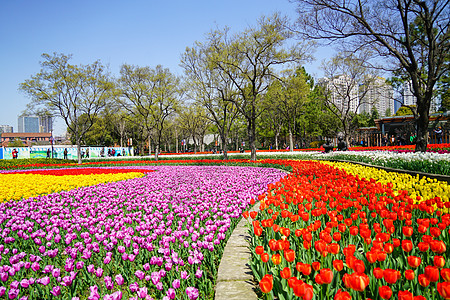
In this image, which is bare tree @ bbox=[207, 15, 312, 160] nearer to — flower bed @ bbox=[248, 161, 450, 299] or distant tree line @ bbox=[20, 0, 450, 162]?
distant tree line @ bbox=[20, 0, 450, 162]

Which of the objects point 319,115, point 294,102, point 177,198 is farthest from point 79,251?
point 319,115

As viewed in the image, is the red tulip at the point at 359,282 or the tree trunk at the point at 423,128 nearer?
the red tulip at the point at 359,282

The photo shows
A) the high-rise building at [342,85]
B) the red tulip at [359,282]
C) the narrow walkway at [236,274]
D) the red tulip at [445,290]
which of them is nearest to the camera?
the red tulip at [445,290]

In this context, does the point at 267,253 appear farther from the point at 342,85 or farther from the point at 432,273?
the point at 342,85

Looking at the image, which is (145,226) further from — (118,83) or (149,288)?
(118,83)

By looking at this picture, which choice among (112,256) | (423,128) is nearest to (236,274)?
(112,256)

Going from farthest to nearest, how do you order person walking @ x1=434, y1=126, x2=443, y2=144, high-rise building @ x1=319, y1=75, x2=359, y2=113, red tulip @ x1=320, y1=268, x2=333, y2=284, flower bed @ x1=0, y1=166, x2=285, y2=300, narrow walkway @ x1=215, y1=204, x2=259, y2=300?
high-rise building @ x1=319, y1=75, x2=359, y2=113 → person walking @ x1=434, y1=126, x2=443, y2=144 → flower bed @ x1=0, y1=166, x2=285, y2=300 → narrow walkway @ x1=215, y1=204, x2=259, y2=300 → red tulip @ x1=320, y1=268, x2=333, y2=284

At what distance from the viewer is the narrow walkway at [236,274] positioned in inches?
81.7

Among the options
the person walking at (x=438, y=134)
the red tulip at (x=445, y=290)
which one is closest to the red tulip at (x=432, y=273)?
the red tulip at (x=445, y=290)

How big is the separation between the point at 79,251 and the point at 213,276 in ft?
5.18

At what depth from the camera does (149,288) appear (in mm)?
2553

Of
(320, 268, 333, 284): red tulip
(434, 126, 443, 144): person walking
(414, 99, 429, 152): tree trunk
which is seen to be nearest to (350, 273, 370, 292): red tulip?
(320, 268, 333, 284): red tulip

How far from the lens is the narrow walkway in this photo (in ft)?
6.81

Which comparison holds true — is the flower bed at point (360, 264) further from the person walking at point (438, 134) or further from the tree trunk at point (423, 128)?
the person walking at point (438, 134)
